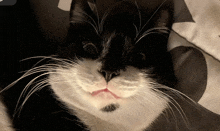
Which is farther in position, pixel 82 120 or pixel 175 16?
pixel 82 120

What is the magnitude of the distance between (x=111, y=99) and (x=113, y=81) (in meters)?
0.08

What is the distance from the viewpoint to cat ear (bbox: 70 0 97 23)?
623 mm

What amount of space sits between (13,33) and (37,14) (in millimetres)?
105

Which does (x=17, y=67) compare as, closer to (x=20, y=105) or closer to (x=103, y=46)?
(x=20, y=105)

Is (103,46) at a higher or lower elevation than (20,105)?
higher

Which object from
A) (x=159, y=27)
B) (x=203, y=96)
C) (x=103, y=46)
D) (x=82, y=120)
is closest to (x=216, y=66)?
(x=203, y=96)

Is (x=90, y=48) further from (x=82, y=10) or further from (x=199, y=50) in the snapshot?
(x=199, y=50)

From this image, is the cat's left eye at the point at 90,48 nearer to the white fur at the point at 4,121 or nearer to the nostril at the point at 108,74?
the nostril at the point at 108,74

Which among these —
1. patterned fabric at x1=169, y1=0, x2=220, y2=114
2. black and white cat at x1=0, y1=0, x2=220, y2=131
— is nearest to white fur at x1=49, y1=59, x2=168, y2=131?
black and white cat at x1=0, y1=0, x2=220, y2=131

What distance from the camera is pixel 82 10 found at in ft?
2.06

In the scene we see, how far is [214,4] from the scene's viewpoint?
497mm

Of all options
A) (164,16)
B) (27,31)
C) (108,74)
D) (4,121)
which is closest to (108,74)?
(108,74)

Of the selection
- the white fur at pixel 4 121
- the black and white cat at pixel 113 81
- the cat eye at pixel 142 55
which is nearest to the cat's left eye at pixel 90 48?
the black and white cat at pixel 113 81

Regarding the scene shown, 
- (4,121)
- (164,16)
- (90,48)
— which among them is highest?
(164,16)
